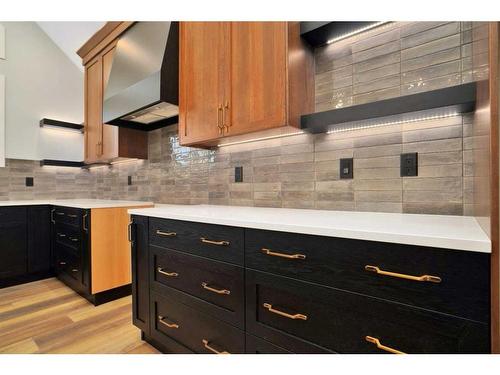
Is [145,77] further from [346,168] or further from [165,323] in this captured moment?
[165,323]

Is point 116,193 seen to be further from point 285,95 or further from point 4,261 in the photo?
point 285,95

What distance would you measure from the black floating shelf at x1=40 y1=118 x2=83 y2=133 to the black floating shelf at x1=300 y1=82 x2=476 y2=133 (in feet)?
11.4

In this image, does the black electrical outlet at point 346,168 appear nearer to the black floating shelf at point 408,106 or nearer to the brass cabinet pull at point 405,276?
the black floating shelf at point 408,106

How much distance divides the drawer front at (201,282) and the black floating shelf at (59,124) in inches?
113

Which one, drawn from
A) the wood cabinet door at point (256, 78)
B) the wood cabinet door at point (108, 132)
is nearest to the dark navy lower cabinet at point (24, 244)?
the wood cabinet door at point (108, 132)

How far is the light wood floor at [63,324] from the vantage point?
1.66 meters

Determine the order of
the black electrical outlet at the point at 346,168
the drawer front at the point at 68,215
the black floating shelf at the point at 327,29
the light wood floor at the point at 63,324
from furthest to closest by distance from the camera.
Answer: the drawer front at the point at 68,215 → the light wood floor at the point at 63,324 → the black electrical outlet at the point at 346,168 → the black floating shelf at the point at 327,29

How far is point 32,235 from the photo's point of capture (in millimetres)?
2896

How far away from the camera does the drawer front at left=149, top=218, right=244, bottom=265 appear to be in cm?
119

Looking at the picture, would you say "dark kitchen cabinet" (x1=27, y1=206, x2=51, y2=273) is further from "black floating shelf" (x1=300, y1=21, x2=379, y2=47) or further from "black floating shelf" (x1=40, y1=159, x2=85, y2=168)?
"black floating shelf" (x1=300, y1=21, x2=379, y2=47)
